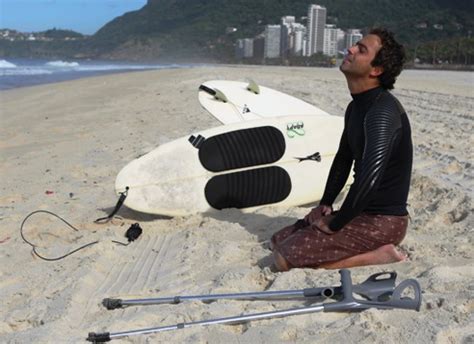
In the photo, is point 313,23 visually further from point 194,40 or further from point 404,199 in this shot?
point 404,199

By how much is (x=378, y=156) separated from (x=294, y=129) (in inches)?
79.2

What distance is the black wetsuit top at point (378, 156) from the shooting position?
301cm

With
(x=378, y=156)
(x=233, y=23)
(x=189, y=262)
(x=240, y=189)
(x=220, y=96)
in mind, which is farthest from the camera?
(x=233, y=23)

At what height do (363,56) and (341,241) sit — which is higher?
(363,56)

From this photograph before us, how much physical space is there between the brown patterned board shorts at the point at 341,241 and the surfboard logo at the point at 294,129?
179 cm

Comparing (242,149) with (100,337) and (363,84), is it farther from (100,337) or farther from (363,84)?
(100,337)

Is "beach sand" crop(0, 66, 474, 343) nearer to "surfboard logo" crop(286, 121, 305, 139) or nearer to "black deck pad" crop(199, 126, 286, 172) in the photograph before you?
"black deck pad" crop(199, 126, 286, 172)

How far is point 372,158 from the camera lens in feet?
9.89

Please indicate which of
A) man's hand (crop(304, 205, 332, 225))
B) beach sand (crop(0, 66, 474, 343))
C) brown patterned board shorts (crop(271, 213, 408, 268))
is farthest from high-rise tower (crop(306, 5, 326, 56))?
brown patterned board shorts (crop(271, 213, 408, 268))

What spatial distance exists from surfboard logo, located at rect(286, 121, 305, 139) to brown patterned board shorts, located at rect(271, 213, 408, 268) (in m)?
1.79

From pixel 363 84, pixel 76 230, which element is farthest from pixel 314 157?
pixel 76 230

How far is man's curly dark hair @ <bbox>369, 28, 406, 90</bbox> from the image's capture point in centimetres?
313

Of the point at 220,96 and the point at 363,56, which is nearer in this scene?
the point at 363,56

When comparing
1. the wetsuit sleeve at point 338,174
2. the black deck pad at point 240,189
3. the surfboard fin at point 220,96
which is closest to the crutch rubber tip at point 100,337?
the wetsuit sleeve at point 338,174
